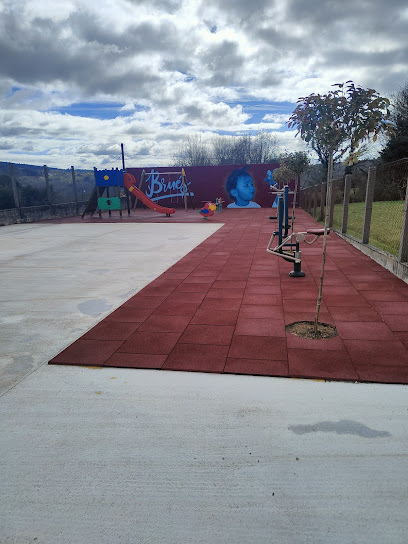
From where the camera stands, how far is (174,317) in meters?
4.88

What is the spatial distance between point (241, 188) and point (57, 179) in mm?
12679

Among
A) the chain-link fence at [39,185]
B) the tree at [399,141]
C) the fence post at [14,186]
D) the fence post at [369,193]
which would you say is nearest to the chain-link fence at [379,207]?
the fence post at [369,193]

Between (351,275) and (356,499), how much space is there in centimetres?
543

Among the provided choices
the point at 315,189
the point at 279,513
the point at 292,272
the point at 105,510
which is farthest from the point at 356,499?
the point at 315,189

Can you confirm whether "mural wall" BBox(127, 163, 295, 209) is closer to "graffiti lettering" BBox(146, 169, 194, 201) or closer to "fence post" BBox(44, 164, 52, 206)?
"graffiti lettering" BBox(146, 169, 194, 201)

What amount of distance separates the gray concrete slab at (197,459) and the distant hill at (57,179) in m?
17.7

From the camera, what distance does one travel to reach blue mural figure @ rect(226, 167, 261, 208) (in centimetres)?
2677

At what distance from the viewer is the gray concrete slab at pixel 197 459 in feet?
6.13

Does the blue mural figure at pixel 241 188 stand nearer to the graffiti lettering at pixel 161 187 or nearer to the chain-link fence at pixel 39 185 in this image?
the graffiti lettering at pixel 161 187

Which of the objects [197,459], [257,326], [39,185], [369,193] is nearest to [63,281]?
[257,326]

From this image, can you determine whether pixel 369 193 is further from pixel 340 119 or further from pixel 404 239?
pixel 340 119

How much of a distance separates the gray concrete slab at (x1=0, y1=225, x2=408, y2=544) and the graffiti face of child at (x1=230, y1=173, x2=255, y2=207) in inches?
962

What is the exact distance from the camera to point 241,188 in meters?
26.9

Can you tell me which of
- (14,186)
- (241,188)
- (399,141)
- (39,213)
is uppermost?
(399,141)
